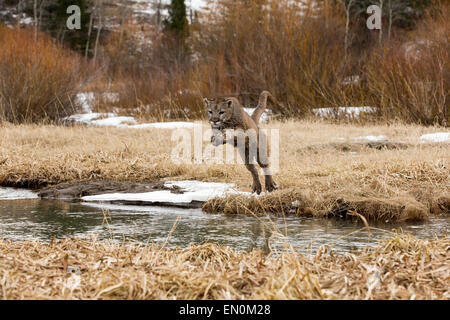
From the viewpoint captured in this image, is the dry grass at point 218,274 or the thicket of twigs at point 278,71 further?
the thicket of twigs at point 278,71

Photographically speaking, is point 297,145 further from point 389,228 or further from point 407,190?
point 389,228

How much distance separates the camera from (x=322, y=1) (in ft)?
64.8

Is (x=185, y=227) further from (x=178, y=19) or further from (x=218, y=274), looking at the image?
(x=178, y=19)

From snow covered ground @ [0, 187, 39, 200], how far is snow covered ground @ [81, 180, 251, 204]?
967 mm

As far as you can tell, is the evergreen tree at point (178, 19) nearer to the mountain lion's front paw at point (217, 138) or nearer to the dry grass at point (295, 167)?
the dry grass at point (295, 167)

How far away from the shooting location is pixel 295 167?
29.5ft

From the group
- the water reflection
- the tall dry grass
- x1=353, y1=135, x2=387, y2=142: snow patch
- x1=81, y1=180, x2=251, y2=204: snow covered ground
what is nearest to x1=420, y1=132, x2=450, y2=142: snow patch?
x1=353, y1=135, x2=387, y2=142: snow patch

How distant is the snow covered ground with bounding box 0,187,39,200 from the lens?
328 inches

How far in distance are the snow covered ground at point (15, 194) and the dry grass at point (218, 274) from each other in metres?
4.41

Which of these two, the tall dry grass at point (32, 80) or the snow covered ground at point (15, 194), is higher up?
the tall dry grass at point (32, 80)

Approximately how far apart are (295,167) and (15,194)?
4.35 m

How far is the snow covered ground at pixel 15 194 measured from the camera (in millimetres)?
8344

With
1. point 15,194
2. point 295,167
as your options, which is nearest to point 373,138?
point 295,167

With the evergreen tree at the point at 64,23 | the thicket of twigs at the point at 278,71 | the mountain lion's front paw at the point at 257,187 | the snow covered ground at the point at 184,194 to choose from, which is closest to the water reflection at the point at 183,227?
the snow covered ground at the point at 184,194
